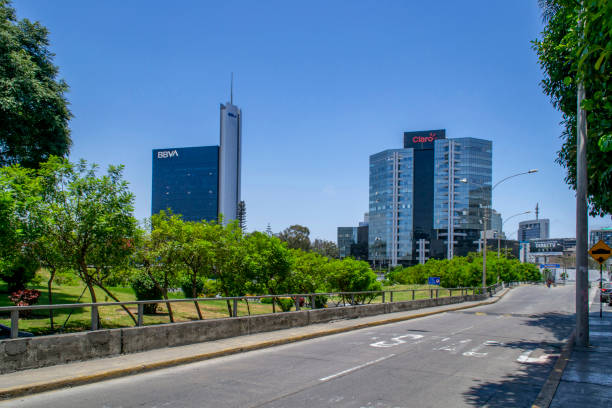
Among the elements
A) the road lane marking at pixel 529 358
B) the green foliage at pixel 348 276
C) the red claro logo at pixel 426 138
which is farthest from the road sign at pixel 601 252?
the red claro logo at pixel 426 138

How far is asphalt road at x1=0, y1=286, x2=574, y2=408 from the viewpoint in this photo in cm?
746

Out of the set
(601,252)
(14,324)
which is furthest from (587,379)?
(14,324)

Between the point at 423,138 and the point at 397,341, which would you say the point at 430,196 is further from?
the point at 397,341

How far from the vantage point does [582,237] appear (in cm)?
1330

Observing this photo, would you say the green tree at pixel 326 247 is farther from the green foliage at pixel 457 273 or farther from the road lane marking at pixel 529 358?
the road lane marking at pixel 529 358

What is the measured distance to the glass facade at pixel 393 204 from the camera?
17425 centimetres

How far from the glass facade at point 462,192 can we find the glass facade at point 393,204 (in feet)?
37.4

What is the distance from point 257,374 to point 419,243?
167592 millimetres

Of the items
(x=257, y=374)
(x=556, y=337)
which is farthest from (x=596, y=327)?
(x=257, y=374)

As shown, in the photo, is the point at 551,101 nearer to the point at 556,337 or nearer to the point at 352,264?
the point at 556,337

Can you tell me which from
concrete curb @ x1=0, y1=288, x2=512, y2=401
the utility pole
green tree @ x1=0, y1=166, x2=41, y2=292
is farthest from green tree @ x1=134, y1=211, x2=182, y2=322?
the utility pole

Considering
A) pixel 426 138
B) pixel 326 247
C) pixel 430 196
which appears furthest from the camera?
pixel 426 138

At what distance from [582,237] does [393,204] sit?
166 metres

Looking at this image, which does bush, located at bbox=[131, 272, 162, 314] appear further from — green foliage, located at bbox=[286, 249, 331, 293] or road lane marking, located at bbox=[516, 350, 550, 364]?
road lane marking, located at bbox=[516, 350, 550, 364]
